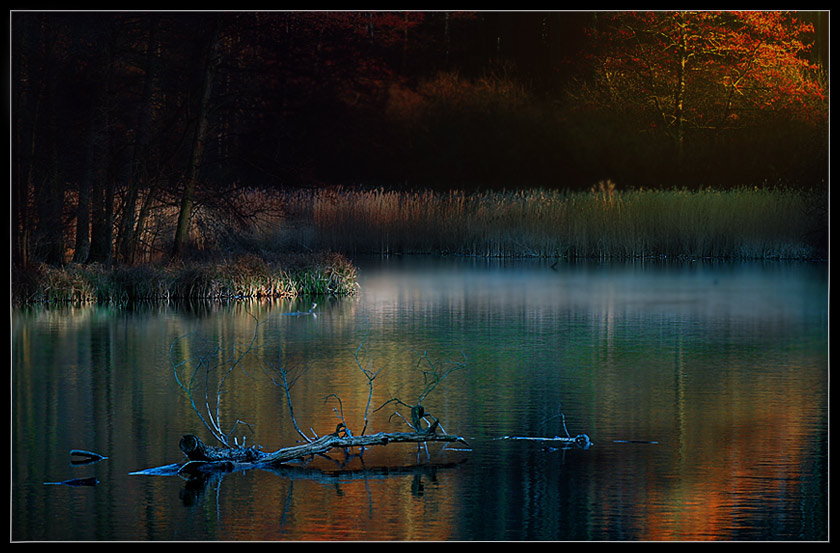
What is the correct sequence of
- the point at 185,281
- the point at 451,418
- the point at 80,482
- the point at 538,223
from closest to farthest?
the point at 80,482
the point at 451,418
the point at 185,281
the point at 538,223

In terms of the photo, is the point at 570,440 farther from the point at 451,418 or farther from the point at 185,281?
the point at 185,281

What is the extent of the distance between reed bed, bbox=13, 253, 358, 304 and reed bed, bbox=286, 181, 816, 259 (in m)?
→ 4.26

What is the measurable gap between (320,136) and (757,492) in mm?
20097

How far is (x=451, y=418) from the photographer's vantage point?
6.80 metres

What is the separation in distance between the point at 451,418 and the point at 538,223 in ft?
40.0

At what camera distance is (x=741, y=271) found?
16.5 m

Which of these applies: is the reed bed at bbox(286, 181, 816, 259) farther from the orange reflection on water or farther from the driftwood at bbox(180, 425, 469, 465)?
the driftwood at bbox(180, 425, 469, 465)

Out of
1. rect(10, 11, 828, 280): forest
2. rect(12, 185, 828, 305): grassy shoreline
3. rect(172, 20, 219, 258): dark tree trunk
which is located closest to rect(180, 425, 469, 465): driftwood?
rect(172, 20, 219, 258): dark tree trunk

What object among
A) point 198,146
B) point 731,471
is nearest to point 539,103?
point 198,146

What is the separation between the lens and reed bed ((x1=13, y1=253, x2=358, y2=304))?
12.6 meters

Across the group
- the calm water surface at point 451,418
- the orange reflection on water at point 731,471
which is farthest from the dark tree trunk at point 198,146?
the orange reflection on water at point 731,471

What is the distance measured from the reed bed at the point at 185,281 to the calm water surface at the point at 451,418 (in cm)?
51

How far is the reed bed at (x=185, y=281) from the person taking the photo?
1262 cm

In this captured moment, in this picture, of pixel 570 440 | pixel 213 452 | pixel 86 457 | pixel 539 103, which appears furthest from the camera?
pixel 539 103
